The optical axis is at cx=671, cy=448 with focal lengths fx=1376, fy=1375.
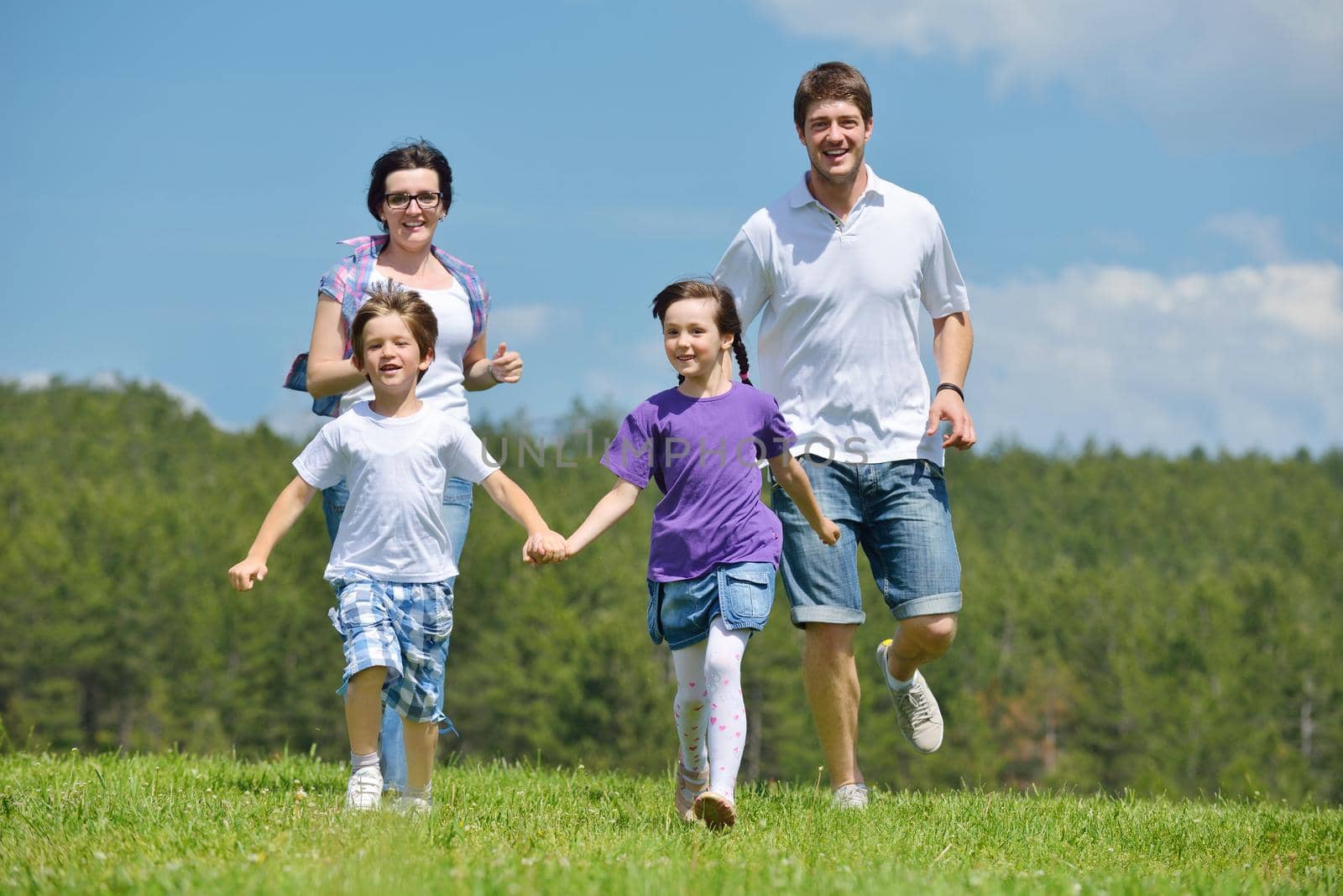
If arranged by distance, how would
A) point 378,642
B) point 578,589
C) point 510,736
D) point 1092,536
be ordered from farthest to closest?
point 1092,536 < point 578,589 < point 510,736 < point 378,642

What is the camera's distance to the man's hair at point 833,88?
6133 millimetres

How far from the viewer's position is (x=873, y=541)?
21.0ft

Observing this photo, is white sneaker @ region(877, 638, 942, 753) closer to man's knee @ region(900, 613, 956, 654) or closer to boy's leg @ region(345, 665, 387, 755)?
man's knee @ region(900, 613, 956, 654)

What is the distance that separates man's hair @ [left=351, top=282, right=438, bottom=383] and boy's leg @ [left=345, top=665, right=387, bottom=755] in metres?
1.26

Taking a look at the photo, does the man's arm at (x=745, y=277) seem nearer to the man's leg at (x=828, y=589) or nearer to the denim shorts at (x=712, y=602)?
the man's leg at (x=828, y=589)

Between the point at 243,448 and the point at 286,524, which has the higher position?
the point at 243,448

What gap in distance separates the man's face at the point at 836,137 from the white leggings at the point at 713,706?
7.04ft

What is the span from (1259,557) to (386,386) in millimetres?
97788

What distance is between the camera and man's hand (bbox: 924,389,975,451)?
6227mm

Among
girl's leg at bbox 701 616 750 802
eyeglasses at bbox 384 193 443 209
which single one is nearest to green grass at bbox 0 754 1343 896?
girl's leg at bbox 701 616 750 802

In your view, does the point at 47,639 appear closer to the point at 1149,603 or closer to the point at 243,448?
the point at 243,448

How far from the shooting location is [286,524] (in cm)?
553

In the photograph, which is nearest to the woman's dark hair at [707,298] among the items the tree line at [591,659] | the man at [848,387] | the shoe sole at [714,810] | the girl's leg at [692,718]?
the man at [848,387]

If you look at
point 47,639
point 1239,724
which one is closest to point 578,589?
point 47,639
